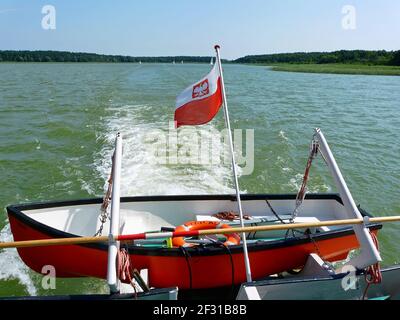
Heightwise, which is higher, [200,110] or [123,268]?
[200,110]

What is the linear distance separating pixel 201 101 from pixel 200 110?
13 cm

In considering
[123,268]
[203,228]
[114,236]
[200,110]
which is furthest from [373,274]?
[200,110]

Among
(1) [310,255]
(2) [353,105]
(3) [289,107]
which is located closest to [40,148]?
(1) [310,255]

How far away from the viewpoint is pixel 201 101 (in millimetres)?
5105

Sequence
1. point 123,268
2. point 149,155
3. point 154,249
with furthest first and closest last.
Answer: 1. point 149,155
2. point 154,249
3. point 123,268

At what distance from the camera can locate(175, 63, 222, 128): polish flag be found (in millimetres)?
5047

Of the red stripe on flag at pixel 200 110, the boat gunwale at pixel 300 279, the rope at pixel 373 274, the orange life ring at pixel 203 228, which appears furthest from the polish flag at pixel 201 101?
the rope at pixel 373 274

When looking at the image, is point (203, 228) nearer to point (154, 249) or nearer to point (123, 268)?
point (154, 249)

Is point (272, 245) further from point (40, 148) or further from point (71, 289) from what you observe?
point (40, 148)

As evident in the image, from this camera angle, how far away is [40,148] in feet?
35.9

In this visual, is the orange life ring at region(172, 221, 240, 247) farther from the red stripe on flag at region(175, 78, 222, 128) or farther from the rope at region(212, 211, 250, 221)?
the red stripe on flag at region(175, 78, 222, 128)

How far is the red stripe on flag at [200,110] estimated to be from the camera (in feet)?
16.7

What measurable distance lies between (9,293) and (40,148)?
6738 millimetres

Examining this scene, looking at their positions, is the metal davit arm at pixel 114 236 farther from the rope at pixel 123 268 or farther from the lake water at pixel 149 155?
Answer: the lake water at pixel 149 155
